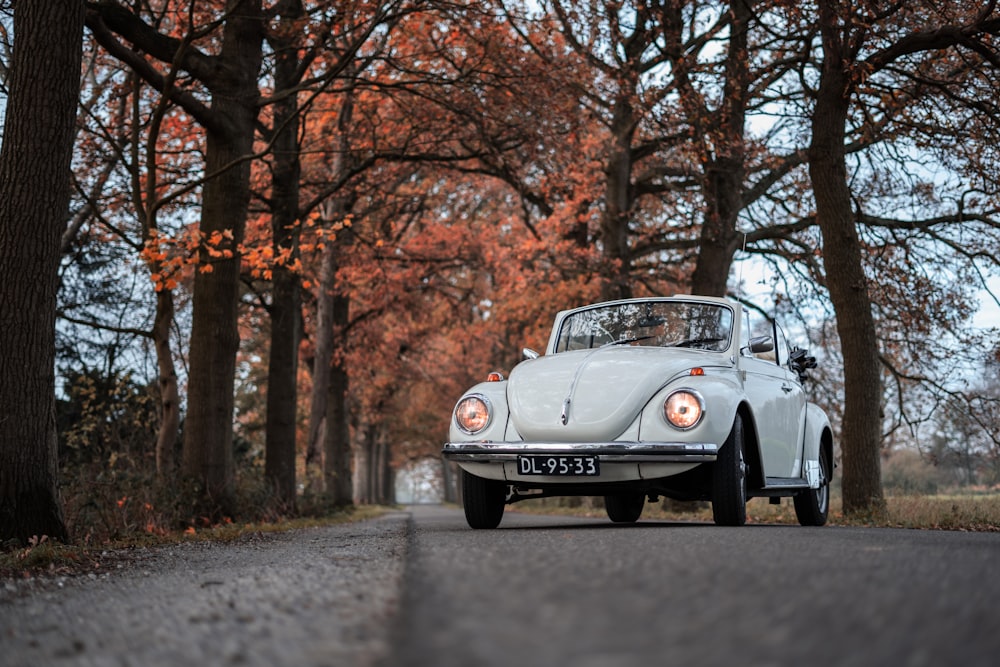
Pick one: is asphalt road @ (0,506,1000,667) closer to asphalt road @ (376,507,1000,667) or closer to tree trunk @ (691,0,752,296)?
asphalt road @ (376,507,1000,667)

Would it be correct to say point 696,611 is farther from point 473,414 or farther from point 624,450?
point 473,414

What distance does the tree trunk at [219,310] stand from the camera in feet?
41.3

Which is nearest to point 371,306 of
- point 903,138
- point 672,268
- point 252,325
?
point 252,325

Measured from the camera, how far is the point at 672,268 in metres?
25.3

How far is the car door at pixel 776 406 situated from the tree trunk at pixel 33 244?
5466 mm

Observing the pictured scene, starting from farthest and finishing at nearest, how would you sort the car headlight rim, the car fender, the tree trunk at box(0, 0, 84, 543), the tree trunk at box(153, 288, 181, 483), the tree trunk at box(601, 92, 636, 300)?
the tree trunk at box(601, 92, 636, 300), the tree trunk at box(153, 288, 181, 483), the car fender, the car headlight rim, the tree trunk at box(0, 0, 84, 543)

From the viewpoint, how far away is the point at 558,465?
7.12m

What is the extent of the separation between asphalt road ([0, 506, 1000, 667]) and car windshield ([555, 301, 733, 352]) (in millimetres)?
4028

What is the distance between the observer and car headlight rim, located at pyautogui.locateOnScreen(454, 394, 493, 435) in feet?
25.2

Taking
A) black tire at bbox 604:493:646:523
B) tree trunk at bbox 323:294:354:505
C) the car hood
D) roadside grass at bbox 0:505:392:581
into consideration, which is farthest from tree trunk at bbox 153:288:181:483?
tree trunk at bbox 323:294:354:505

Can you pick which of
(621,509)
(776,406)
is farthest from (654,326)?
(621,509)

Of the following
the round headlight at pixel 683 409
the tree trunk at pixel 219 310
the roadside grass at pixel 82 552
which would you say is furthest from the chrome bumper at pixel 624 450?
the tree trunk at pixel 219 310

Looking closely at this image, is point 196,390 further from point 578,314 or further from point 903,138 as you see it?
point 903,138

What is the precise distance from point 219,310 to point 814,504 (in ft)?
24.8
